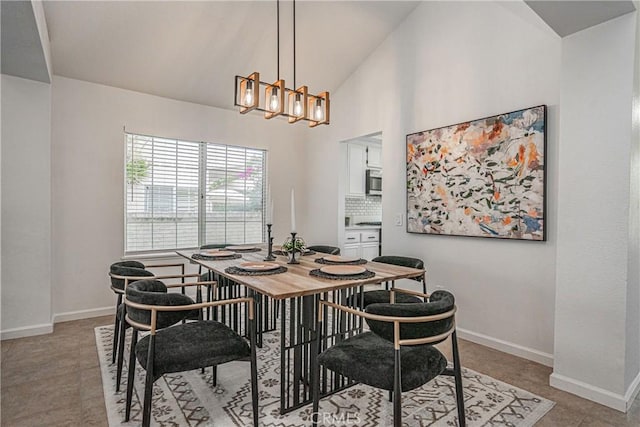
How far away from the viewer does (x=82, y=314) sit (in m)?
3.79

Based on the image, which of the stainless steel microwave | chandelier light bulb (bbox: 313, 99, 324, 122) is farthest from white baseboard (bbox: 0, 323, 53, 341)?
the stainless steel microwave

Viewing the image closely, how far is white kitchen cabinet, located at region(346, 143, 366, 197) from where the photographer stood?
5.25 meters

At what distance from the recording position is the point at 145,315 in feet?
5.87

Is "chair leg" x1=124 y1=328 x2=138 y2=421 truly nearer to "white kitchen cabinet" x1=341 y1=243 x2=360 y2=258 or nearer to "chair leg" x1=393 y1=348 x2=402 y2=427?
"chair leg" x1=393 y1=348 x2=402 y2=427

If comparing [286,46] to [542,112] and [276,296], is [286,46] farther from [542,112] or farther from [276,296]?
[276,296]

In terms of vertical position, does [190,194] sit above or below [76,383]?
above

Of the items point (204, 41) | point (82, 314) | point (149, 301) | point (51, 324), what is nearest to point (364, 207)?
point (204, 41)

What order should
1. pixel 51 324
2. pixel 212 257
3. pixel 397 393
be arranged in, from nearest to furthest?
pixel 397 393 < pixel 212 257 < pixel 51 324

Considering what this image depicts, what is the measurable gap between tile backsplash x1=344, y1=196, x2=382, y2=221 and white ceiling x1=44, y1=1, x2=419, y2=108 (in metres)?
2.25

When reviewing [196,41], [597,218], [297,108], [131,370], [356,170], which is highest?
[196,41]

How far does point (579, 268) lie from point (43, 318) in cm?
444

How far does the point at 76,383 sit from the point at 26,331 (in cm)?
138

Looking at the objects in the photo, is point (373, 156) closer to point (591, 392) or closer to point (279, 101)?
point (279, 101)

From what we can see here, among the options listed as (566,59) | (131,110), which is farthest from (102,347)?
(566,59)
